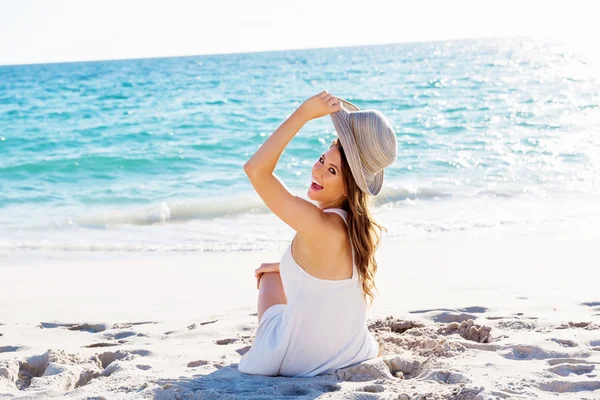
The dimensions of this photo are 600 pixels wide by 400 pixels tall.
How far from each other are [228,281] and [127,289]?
80 centimetres

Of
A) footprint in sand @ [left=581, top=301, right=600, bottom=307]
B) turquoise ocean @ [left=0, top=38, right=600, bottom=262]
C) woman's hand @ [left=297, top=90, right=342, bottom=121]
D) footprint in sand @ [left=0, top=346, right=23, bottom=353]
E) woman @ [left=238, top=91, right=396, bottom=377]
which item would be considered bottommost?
footprint in sand @ [left=0, top=346, right=23, bottom=353]

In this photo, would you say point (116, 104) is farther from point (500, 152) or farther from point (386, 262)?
point (386, 262)

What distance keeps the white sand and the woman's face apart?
0.83 m

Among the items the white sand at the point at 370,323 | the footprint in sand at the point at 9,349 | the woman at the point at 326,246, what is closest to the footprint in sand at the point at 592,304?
the white sand at the point at 370,323

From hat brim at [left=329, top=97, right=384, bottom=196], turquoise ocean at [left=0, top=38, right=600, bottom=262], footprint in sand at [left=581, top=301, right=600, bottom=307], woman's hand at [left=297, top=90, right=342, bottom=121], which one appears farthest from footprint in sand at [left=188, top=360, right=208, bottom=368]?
turquoise ocean at [left=0, top=38, right=600, bottom=262]

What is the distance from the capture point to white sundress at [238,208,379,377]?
3182 millimetres

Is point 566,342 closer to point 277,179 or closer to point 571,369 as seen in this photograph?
point 571,369

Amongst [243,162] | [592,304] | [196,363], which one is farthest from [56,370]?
[243,162]

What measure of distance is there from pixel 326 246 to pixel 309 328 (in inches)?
16.3

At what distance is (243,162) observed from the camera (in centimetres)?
1286

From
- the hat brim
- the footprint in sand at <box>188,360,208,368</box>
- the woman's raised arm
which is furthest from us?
the footprint in sand at <box>188,360,208,368</box>

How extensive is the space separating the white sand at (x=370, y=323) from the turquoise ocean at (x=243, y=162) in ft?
3.27

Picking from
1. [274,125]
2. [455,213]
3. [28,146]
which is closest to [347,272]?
[455,213]

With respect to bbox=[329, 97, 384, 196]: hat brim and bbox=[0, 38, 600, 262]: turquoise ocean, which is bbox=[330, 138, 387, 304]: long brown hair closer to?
bbox=[329, 97, 384, 196]: hat brim
